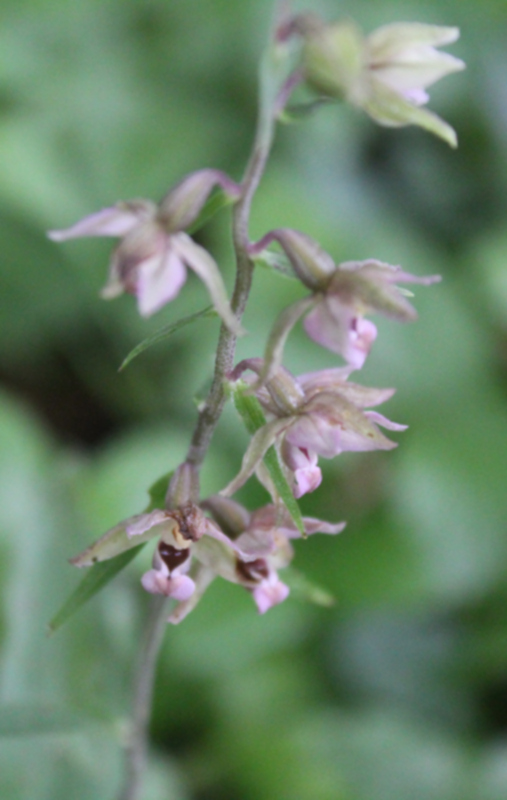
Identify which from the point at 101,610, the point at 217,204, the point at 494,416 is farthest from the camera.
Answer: the point at 494,416

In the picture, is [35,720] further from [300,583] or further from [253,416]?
[253,416]

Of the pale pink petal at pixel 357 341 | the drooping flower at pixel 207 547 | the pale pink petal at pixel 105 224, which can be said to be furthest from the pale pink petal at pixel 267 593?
the pale pink petal at pixel 105 224

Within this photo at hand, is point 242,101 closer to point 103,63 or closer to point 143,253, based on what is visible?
point 103,63

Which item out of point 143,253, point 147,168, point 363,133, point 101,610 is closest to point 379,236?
point 363,133

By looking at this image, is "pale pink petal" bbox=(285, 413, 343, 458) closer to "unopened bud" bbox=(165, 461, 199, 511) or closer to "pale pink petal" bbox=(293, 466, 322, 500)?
"pale pink petal" bbox=(293, 466, 322, 500)

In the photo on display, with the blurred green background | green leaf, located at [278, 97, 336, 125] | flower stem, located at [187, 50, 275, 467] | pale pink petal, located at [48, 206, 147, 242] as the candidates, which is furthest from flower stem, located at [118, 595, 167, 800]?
green leaf, located at [278, 97, 336, 125]

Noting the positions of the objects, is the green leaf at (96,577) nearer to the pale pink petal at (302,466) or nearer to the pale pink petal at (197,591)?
the pale pink petal at (197,591)

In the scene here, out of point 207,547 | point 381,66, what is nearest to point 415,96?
point 381,66
